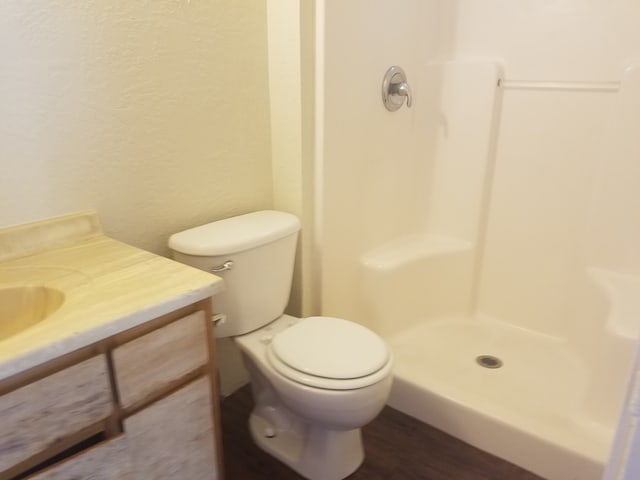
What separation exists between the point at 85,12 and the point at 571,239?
6.16ft

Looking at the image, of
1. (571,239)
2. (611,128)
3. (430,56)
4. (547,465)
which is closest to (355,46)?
(430,56)

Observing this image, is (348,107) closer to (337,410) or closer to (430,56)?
(430,56)

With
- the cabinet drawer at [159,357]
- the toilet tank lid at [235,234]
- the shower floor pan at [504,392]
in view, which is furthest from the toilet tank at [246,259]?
the shower floor pan at [504,392]

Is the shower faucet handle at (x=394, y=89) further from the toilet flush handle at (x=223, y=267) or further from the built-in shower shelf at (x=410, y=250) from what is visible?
the toilet flush handle at (x=223, y=267)

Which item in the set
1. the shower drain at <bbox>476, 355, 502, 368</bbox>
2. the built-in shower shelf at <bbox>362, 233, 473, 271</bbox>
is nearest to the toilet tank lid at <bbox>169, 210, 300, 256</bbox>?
the built-in shower shelf at <bbox>362, 233, 473, 271</bbox>

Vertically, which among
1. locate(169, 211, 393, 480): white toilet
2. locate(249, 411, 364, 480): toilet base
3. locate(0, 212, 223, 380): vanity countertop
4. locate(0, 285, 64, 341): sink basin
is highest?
locate(0, 212, 223, 380): vanity countertop

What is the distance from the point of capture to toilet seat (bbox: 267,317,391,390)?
1267mm

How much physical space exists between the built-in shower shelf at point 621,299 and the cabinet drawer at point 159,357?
1.21 meters

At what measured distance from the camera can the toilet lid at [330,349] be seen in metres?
1.29

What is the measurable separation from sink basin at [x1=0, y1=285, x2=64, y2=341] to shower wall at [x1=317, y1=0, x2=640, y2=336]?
0.95 metres

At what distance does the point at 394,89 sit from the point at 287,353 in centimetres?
114

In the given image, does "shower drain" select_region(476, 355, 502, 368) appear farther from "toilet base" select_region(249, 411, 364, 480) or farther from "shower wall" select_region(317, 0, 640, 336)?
"toilet base" select_region(249, 411, 364, 480)

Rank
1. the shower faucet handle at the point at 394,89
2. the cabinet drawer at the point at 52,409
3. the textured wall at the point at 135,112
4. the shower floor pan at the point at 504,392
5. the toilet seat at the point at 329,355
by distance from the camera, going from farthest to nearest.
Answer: the shower faucet handle at the point at 394,89 → the shower floor pan at the point at 504,392 → the toilet seat at the point at 329,355 → the textured wall at the point at 135,112 → the cabinet drawer at the point at 52,409

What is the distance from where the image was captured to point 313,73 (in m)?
1.58
